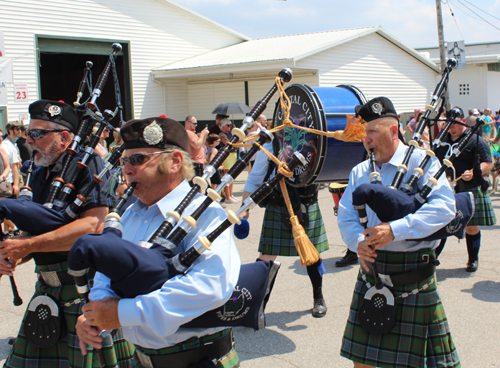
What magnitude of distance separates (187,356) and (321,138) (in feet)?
5.65

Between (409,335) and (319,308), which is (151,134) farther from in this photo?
(319,308)

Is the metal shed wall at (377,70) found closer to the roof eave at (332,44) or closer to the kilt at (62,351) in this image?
the roof eave at (332,44)

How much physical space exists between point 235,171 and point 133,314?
1.89 ft

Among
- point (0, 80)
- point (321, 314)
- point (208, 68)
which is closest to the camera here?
point (321, 314)

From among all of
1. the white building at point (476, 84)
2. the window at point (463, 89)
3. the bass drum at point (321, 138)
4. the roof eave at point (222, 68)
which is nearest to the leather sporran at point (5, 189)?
the bass drum at point (321, 138)

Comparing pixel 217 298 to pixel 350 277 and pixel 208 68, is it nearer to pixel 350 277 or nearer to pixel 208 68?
Answer: pixel 350 277

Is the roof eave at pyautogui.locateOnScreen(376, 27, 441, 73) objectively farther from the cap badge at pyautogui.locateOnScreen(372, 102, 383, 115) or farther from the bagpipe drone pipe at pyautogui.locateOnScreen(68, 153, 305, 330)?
the bagpipe drone pipe at pyautogui.locateOnScreen(68, 153, 305, 330)

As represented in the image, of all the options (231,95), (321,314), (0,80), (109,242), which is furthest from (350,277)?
(231,95)

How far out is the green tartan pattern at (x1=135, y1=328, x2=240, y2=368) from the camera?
1.68 m

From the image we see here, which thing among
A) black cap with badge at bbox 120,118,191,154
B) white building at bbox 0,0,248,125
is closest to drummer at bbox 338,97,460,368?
black cap with badge at bbox 120,118,191,154

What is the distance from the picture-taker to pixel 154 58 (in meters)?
15.9

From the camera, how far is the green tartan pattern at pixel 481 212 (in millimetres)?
4961

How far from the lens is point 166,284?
1.48 m

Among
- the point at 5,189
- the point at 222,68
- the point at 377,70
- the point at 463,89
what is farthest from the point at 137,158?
the point at 463,89
